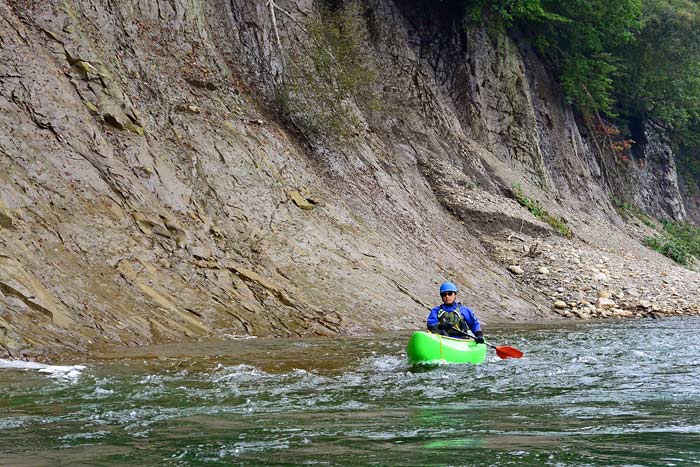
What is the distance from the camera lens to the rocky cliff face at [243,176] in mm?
12578

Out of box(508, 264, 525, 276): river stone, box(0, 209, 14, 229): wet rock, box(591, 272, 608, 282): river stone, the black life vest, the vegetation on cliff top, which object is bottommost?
the black life vest

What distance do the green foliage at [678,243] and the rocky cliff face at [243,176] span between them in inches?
147

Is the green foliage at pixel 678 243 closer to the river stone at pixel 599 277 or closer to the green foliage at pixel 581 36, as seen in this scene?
the green foliage at pixel 581 36

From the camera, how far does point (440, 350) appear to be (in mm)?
10820

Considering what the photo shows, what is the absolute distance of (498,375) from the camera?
31.9ft

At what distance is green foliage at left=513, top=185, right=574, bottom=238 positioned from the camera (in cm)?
2456

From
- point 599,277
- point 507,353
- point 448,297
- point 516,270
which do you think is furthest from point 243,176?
point 599,277

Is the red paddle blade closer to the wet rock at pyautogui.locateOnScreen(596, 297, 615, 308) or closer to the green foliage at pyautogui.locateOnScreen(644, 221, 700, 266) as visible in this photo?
→ the wet rock at pyautogui.locateOnScreen(596, 297, 615, 308)

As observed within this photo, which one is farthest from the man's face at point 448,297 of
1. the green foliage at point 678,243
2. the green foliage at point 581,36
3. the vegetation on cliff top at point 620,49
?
the green foliage at point 678,243

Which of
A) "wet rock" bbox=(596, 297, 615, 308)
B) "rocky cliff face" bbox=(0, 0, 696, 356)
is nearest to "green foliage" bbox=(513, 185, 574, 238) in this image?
"rocky cliff face" bbox=(0, 0, 696, 356)

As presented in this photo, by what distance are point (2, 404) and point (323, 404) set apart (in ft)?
9.35

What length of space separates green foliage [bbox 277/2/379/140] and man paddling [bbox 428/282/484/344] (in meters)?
8.89

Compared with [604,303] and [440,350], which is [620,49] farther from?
[440,350]

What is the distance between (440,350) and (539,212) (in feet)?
48.5
